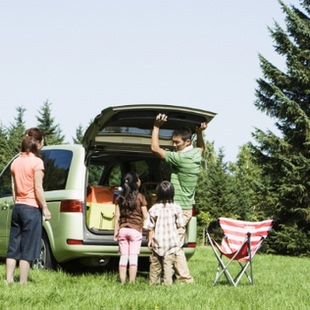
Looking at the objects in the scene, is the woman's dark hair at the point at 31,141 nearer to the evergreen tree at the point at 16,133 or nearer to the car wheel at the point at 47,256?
the car wheel at the point at 47,256

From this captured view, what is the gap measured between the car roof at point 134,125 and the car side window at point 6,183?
180 centimetres

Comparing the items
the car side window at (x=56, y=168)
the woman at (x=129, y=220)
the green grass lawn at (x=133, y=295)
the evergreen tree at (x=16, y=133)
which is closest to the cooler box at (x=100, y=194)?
the car side window at (x=56, y=168)

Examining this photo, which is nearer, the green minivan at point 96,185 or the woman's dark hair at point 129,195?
the woman's dark hair at point 129,195

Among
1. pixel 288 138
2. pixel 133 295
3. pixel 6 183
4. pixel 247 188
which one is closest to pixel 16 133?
pixel 247 188

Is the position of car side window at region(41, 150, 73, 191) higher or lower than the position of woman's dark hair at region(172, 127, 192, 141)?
lower

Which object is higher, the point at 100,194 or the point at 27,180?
the point at 27,180

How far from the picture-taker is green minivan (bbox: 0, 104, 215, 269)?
323 inches

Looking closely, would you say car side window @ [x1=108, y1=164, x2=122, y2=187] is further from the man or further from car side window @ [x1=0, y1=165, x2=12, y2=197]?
the man

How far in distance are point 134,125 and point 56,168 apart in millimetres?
1341

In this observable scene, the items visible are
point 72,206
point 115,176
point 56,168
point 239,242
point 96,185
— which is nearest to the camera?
point 72,206

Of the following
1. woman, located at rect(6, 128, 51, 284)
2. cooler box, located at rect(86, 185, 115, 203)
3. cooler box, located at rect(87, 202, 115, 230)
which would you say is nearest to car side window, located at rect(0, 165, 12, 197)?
cooler box, located at rect(86, 185, 115, 203)

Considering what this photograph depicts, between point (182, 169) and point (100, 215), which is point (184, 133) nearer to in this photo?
point (182, 169)

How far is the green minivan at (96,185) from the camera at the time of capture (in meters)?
8.20

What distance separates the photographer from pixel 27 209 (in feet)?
23.6
